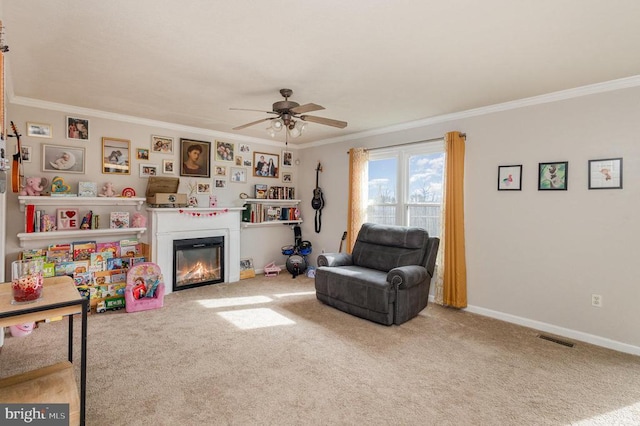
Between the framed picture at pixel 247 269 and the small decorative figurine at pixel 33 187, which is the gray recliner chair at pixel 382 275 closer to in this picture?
the framed picture at pixel 247 269

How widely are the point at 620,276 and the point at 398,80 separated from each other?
110 inches

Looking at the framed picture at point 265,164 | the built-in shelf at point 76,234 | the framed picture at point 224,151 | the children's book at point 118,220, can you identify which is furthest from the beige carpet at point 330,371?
the framed picture at point 265,164

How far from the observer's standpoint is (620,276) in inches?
119

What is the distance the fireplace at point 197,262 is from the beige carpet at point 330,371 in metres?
1.00

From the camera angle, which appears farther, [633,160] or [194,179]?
[194,179]

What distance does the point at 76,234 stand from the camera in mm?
3963

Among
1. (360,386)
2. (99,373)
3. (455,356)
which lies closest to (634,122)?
(455,356)

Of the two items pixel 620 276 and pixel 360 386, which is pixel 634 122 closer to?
pixel 620 276

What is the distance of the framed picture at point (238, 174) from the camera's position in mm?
5555

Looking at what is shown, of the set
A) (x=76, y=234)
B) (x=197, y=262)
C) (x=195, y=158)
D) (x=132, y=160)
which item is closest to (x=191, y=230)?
(x=197, y=262)

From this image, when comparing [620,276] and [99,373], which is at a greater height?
[620,276]

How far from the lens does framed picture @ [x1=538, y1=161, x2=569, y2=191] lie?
332 centimetres

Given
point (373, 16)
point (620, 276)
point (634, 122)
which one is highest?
point (373, 16)

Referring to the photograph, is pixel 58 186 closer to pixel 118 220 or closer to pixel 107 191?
pixel 107 191
